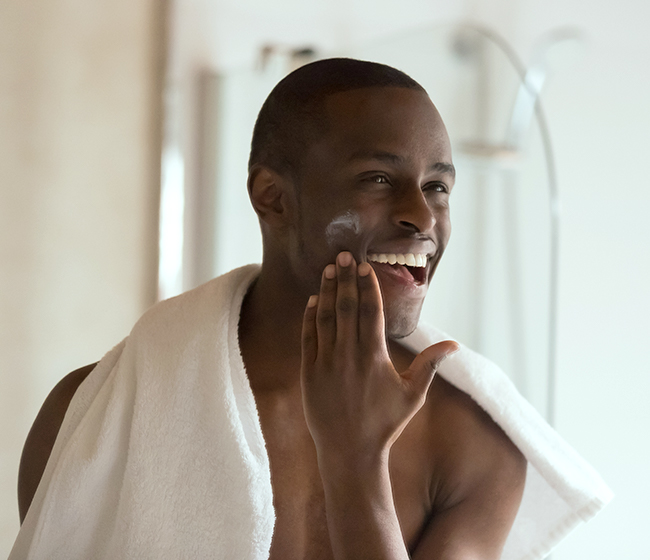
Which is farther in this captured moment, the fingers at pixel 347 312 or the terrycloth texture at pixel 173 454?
the terrycloth texture at pixel 173 454

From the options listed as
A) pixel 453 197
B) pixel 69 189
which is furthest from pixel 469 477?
pixel 69 189

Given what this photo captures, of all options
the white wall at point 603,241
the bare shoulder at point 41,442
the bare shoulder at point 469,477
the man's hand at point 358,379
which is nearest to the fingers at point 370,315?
the man's hand at point 358,379

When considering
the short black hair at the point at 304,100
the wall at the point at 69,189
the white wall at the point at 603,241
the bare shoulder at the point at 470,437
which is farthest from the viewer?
the white wall at the point at 603,241

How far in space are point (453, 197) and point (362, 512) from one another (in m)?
0.67

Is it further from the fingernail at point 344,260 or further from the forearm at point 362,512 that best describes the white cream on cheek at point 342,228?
the forearm at point 362,512

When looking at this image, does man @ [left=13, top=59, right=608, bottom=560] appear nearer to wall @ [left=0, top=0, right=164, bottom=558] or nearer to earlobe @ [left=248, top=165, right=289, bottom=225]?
earlobe @ [left=248, top=165, right=289, bottom=225]

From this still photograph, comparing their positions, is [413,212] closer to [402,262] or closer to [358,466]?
[402,262]

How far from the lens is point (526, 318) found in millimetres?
1150

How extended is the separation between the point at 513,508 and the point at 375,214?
35cm

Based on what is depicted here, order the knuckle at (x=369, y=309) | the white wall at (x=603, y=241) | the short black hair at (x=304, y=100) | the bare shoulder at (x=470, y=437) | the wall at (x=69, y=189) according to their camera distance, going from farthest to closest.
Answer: the white wall at (x=603, y=241)
the wall at (x=69, y=189)
the bare shoulder at (x=470, y=437)
the short black hair at (x=304, y=100)
the knuckle at (x=369, y=309)

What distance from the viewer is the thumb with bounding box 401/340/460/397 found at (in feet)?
1.62

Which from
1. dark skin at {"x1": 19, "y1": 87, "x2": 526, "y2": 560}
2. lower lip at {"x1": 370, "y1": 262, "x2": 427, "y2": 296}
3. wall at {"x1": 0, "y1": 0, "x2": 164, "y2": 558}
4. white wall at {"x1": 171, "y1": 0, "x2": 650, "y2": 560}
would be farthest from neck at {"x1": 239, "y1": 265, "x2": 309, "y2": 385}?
white wall at {"x1": 171, "y1": 0, "x2": 650, "y2": 560}

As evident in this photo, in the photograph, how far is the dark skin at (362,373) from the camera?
1.61 ft

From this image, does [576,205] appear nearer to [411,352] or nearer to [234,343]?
[411,352]
